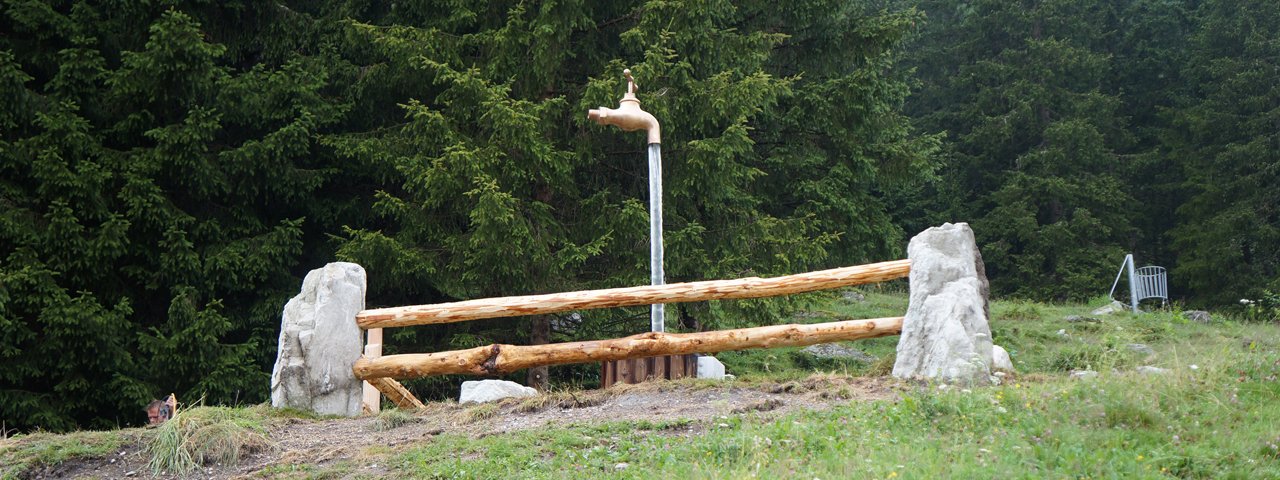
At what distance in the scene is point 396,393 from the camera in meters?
8.10

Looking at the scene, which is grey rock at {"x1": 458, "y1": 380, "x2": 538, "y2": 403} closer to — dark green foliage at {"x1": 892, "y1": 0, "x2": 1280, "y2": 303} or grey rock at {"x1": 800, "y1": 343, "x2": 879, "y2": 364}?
grey rock at {"x1": 800, "y1": 343, "x2": 879, "y2": 364}

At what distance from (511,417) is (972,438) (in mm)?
3007

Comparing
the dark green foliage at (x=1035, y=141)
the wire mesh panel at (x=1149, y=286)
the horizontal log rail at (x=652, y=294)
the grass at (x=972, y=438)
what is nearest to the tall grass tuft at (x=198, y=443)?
the grass at (x=972, y=438)

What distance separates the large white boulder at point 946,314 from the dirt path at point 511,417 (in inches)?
11.8

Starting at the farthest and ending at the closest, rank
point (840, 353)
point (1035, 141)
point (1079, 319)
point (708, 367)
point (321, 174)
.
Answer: point (1035, 141) < point (1079, 319) < point (840, 353) < point (321, 174) < point (708, 367)

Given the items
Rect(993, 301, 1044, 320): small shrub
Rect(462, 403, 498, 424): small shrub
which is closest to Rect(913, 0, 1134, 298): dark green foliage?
Rect(993, 301, 1044, 320): small shrub

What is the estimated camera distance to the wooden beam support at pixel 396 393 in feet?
26.0

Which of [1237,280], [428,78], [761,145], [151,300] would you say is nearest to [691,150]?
[428,78]

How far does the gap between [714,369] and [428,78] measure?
525 centimetres

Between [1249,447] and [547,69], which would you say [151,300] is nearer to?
[547,69]

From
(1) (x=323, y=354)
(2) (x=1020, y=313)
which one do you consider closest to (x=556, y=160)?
(1) (x=323, y=354)

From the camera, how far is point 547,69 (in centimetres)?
1167

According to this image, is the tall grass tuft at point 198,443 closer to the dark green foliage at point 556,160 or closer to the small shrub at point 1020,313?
the dark green foliage at point 556,160

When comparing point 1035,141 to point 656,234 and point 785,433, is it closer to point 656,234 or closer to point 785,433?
point 656,234
